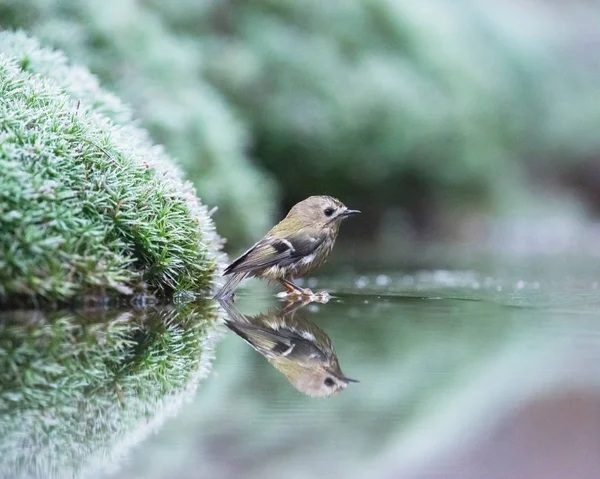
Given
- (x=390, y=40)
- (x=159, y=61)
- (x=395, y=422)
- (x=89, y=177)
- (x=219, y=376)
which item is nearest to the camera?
(x=395, y=422)

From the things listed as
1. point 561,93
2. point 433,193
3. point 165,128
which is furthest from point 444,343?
point 561,93

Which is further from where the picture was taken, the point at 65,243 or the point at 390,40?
Answer: the point at 390,40

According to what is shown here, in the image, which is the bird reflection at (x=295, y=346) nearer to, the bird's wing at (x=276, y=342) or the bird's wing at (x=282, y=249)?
the bird's wing at (x=276, y=342)

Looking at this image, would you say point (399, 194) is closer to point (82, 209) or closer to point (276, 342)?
point (82, 209)

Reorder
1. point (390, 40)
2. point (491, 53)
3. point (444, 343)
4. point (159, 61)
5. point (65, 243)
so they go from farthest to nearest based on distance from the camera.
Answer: point (491, 53) < point (390, 40) < point (159, 61) < point (65, 243) < point (444, 343)

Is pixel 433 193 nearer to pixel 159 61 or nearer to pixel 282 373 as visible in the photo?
pixel 159 61

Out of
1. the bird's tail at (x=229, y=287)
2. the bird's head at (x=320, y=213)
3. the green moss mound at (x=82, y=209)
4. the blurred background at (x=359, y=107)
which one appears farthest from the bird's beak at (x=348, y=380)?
the blurred background at (x=359, y=107)

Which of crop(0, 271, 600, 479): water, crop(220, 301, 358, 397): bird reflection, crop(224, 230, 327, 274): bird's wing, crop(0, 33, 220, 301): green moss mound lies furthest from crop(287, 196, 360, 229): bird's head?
crop(0, 271, 600, 479): water
